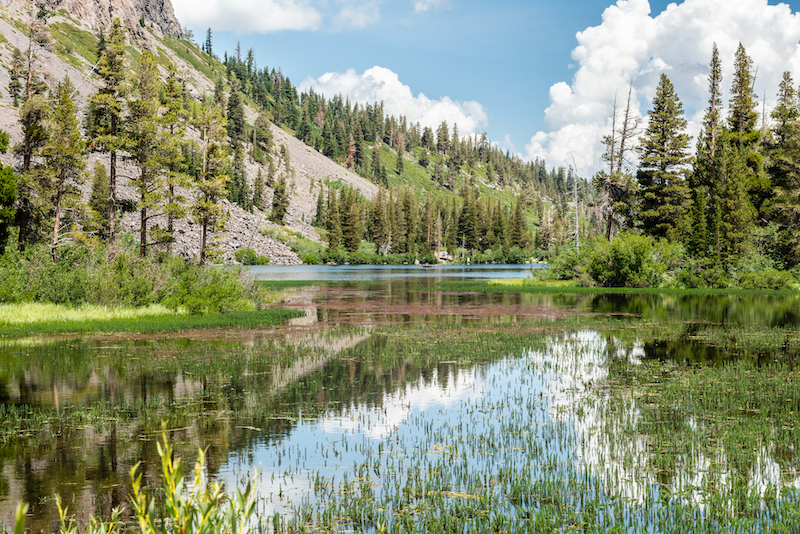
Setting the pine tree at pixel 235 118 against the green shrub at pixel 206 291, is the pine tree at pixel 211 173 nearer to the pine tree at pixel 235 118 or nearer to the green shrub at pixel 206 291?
the green shrub at pixel 206 291

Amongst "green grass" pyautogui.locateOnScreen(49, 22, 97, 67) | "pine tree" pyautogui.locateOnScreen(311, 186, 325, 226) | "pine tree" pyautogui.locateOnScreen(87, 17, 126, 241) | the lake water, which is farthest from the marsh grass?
"green grass" pyautogui.locateOnScreen(49, 22, 97, 67)

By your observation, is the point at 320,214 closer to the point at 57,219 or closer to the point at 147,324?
the point at 57,219

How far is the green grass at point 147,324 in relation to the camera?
25156 millimetres

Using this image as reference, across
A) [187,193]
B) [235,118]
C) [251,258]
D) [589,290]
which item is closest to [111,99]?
[589,290]

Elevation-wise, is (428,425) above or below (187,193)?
below

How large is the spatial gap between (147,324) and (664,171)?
180 ft

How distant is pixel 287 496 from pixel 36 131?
35674 millimetres

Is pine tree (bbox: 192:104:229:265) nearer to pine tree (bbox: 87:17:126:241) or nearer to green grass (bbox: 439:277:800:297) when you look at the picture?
pine tree (bbox: 87:17:126:241)

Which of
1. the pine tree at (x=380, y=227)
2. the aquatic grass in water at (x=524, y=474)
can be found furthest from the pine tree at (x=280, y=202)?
the aquatic grass in water at (x=524, y=474)

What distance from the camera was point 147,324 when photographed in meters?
27.1

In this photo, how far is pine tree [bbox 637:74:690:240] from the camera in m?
62.0

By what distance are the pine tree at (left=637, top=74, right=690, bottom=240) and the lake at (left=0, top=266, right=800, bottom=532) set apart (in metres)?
41.0

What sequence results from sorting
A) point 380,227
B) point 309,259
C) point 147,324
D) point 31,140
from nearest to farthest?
point 147,324 < point 31,140 < point 309,259 < point 380,227

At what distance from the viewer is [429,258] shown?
14862cm
